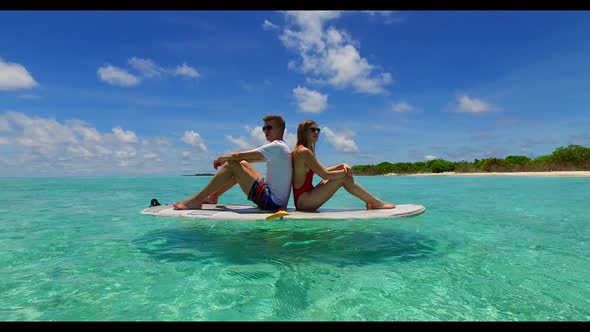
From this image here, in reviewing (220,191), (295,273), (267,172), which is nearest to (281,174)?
(267,172)

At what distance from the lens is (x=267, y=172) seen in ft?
17.8

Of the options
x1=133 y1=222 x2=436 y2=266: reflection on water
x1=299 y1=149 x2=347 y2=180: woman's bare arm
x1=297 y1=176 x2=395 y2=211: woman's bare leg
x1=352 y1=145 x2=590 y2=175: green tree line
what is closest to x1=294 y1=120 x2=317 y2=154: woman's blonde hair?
x1=299 y1=149 x2=347 y2=180: woman's bare arm

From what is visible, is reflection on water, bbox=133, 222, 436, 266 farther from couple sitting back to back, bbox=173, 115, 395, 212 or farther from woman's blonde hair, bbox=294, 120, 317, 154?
woman's blonde hair, bbox=294, 120, 317, 154

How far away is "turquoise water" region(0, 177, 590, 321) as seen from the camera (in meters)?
2.90

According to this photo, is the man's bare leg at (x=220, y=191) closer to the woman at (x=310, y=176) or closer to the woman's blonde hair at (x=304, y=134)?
the woman at (x=310, y=176)

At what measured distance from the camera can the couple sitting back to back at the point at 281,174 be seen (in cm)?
512

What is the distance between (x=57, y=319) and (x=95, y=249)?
8.40 ft

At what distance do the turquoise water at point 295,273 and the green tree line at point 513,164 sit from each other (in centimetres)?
4741

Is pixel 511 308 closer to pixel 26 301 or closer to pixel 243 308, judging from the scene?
pixel 243 308

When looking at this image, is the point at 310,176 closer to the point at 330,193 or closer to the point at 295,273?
the point at 330,193

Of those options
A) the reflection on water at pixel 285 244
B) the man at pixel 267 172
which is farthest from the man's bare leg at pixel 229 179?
the reflection on water at pixel 285 244

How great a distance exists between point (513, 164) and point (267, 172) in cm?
5624
